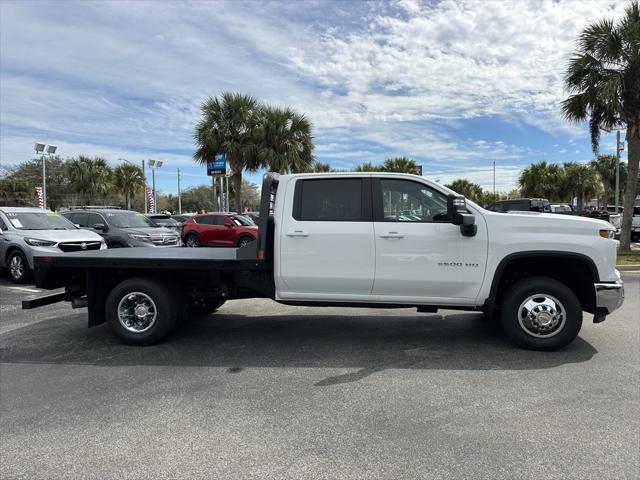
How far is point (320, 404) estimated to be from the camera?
3711 mm

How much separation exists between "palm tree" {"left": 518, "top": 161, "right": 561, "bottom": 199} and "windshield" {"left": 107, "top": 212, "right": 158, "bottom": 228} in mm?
41395

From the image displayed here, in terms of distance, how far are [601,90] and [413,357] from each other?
13762 millimetres

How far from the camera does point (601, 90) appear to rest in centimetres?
1438

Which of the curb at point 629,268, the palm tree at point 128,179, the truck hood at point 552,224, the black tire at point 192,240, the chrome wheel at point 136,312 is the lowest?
the curb at point 629,268

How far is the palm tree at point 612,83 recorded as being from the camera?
14109 millimetres

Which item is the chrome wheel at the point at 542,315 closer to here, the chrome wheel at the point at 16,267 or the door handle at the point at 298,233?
the door handle at the point at 298,233

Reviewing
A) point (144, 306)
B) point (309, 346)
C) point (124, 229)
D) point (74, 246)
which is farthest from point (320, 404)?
point (124, 229)

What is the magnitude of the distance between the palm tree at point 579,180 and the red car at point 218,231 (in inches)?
1462

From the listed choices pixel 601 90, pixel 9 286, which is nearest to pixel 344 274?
pixel 9 286

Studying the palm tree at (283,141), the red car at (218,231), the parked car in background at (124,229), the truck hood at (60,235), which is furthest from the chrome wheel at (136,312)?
the palm tree at (283,141)

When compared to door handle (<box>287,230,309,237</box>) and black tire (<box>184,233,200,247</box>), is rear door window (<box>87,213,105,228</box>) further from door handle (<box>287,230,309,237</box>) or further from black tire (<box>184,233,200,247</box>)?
door handle (<box>287,230,309,237</box>)

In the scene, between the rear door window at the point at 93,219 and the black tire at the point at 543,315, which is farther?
the rear door window at the point at 93,219

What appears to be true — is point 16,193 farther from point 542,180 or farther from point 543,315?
point 543,315

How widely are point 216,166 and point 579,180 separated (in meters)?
36.3
